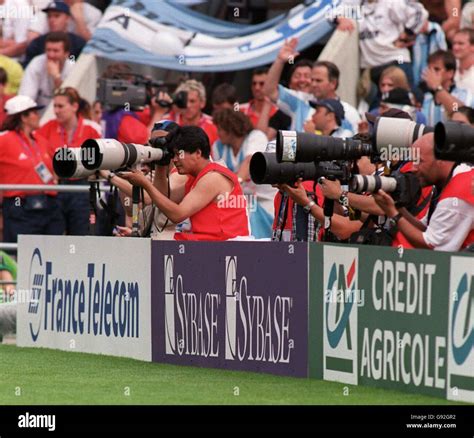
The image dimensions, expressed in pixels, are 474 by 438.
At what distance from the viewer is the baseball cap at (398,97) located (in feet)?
50.1

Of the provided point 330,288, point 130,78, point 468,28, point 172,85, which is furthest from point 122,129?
point 330,288

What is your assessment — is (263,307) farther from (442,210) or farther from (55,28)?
(55,28)

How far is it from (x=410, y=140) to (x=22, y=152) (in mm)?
7868

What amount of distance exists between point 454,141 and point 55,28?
11.3 m

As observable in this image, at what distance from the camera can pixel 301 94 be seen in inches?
680

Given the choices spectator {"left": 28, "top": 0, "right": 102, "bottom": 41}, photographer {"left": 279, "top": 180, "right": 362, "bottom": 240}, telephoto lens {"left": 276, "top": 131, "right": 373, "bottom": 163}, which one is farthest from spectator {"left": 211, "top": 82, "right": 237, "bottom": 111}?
telephoto lens {"left": 276, "top": 131, "right": 373, "bottom": 163}

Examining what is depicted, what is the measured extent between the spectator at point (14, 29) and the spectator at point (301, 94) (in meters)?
3.83

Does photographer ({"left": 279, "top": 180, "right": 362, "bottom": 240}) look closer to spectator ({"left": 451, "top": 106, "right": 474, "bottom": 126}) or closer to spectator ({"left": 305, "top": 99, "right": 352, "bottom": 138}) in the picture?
spectator ({"left": 451, "top": 106, "right": 474, "bottom": 126})

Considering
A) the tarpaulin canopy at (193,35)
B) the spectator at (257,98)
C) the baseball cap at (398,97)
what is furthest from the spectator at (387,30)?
the baseball cap at (398,97)

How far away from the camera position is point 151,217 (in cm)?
1340

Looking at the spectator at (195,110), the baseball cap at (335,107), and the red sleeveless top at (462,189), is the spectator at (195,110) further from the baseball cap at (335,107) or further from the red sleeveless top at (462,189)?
the red sleeveless top at (462,189)

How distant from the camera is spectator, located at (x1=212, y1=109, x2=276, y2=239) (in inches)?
618

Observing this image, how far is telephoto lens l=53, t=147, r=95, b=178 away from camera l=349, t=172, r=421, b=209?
3206 millimetres

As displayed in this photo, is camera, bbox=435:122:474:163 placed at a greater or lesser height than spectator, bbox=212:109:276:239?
greater
